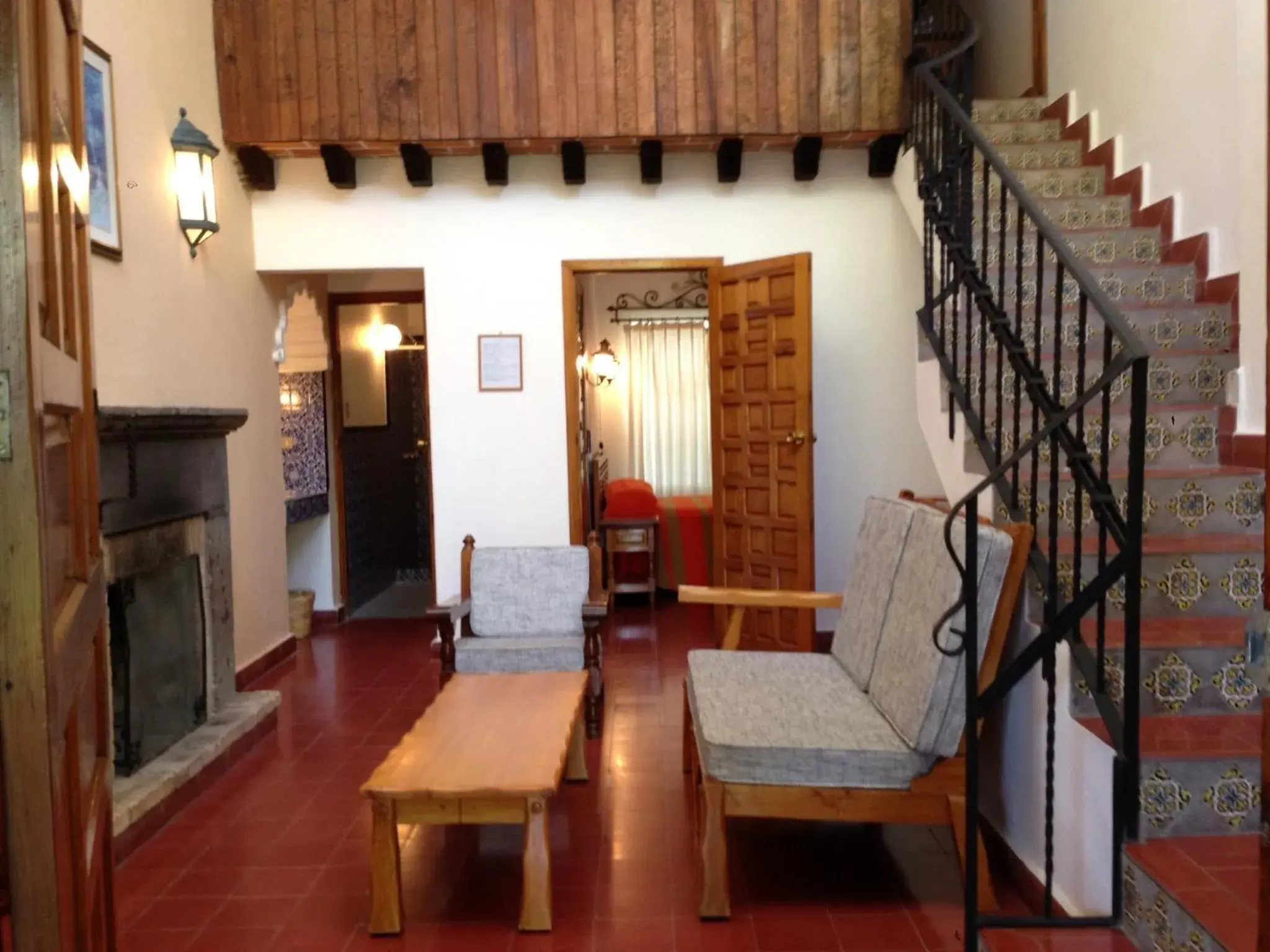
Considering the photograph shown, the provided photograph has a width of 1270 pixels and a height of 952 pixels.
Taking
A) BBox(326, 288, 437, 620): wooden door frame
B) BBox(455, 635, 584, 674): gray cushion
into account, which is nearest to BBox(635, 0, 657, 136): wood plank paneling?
BBox(326, 288, 437, 620): wooden door frame

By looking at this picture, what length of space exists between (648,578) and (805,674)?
3.56 metres

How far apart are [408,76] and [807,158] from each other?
2.19 meters

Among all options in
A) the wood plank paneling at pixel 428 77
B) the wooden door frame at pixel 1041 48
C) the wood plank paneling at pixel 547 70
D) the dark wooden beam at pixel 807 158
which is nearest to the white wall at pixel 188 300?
the wood plank paneling at pixel 428 77

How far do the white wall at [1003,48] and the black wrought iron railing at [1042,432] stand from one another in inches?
52.1

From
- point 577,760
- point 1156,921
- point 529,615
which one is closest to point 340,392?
point 529,615

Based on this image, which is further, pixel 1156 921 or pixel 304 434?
pixel 304 434

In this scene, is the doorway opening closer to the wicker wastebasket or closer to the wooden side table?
the wooden side table

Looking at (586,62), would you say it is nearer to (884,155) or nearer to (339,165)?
(339,165)

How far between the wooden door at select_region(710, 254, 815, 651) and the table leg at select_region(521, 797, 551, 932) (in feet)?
7.90

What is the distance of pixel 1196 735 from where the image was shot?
88.6 inches

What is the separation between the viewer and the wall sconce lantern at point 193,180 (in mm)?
4145

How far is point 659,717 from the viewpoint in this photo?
14.0 ft

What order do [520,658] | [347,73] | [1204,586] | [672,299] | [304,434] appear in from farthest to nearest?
[672,299], [304,434], [347,73], [520,658], [1204,586]

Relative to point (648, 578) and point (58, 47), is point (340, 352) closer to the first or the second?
Result: point (648, 578)
